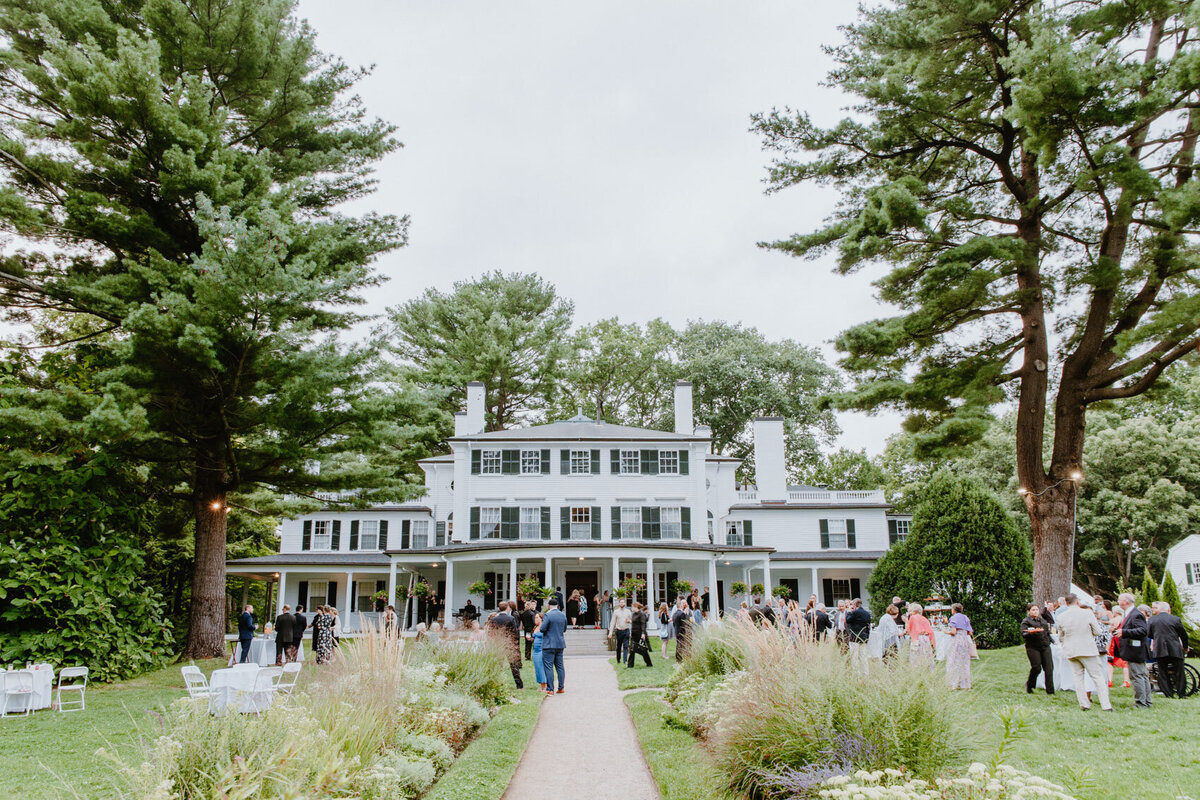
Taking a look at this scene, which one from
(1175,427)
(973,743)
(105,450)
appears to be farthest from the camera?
(1175,427)

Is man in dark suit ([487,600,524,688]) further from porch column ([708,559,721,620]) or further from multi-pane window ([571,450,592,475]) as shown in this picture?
multi-pane window ([571,450,592,475])

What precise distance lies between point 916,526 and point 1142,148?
34.3ft

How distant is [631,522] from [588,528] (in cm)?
173

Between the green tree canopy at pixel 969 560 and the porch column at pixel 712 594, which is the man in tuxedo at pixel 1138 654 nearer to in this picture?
the green tree canopy at pixel 969 560

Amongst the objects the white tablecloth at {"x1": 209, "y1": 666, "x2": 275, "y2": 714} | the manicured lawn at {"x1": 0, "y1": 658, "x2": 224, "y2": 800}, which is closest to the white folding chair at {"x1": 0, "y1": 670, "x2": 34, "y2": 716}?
the manicured lawn at {"x1": 0, "y1": 658, "x2": 224, "y2": 800}

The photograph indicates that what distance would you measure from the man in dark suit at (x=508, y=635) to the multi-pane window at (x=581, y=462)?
1626 centimetres

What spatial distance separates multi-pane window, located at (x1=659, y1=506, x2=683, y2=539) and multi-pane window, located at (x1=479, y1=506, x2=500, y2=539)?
6.53 meters

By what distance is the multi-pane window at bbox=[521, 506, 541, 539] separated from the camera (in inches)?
1187

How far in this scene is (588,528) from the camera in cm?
3020

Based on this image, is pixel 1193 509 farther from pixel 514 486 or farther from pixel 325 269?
pixel 325 269

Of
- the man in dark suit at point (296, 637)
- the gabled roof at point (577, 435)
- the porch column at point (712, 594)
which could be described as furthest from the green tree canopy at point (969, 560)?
the man in dark suit at point (296, 637)

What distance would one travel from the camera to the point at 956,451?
14.8 metres

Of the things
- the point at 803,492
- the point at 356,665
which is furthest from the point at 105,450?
the point at 803,492

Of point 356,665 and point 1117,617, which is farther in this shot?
point 1117,617
